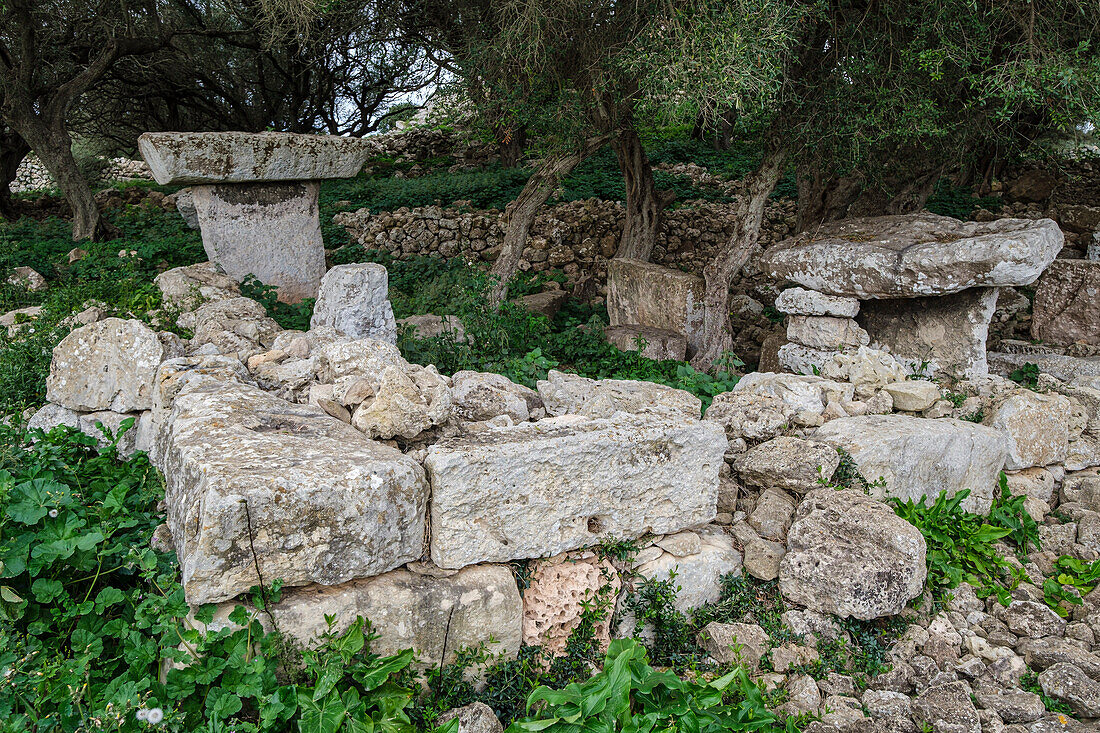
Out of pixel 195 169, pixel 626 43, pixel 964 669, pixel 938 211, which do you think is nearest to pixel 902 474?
pixel 964 669

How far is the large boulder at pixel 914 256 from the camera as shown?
6016 mm

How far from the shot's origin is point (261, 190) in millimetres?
7117

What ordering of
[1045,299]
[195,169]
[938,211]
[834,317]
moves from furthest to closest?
[938,211], [1045,299], [834,317], [195,169]

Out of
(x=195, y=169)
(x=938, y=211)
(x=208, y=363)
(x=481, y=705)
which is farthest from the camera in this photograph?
(x=938, y=211)

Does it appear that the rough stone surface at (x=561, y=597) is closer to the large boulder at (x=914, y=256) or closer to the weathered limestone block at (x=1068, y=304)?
the large boulder at (x=914, y=256)

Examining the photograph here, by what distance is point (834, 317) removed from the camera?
6.95 m

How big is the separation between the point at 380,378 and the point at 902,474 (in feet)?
9.83

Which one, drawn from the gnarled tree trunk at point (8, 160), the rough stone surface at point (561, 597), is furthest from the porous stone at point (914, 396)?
the gnarled tree trunk at point (8, 160)

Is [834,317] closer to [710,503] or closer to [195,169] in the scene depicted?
[710,503]

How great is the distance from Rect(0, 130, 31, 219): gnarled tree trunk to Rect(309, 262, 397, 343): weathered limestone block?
8.34 metres

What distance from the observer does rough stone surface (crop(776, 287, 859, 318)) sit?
6809 mm

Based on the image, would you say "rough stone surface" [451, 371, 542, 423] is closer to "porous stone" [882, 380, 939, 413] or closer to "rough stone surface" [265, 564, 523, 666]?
"rough stone surface" [265, 564, 523, 666]

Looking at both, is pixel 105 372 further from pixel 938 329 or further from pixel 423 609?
pixel 938 329

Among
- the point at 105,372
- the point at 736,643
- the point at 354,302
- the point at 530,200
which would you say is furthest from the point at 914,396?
the point at 105,372
